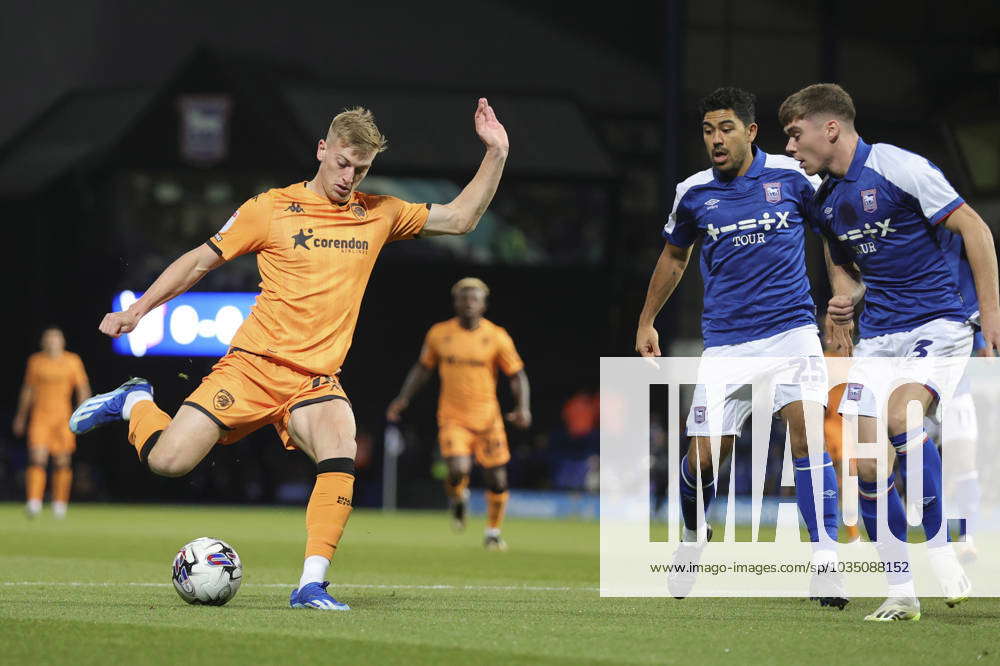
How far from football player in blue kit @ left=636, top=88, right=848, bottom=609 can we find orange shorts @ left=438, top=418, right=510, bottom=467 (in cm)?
706

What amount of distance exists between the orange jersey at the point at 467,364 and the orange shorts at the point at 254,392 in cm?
800

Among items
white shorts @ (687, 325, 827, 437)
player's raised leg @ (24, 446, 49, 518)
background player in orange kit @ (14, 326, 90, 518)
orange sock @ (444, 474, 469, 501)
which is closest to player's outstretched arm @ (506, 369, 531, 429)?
orange sock @ (444, 474, 469, 501)

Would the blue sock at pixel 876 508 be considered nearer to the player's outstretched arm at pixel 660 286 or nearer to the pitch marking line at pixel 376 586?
the player's outstretched arm at pixel 660 286

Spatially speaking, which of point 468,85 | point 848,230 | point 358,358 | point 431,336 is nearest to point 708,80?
point 468,85

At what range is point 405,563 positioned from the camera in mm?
11453

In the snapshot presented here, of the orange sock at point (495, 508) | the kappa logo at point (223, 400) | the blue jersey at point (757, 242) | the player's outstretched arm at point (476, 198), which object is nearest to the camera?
the kappa logo at point (223, 400)

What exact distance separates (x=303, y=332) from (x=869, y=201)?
2.69m

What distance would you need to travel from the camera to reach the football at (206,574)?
7.10 m

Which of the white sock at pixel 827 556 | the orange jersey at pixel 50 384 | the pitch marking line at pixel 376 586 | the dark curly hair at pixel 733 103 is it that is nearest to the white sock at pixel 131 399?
the pitch marking line at pixel 376 586

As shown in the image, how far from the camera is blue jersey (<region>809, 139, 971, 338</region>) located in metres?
6.96

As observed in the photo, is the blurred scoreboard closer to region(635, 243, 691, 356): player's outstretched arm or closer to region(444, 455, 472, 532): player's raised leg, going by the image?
region(444, 455, 472, 532): player's raised leg

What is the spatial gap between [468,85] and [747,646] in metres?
24.1

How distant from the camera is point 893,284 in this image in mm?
7227

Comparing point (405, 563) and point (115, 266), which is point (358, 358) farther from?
point (405, 563)
